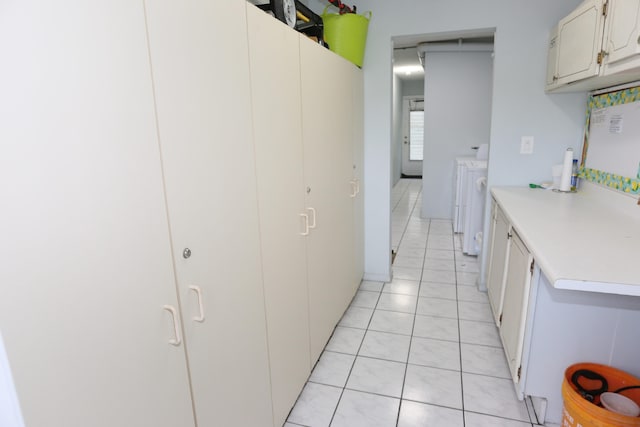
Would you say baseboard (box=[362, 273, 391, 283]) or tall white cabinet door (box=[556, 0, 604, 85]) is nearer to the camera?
tall white cabinet door (box=[556, 0, 604, 85])

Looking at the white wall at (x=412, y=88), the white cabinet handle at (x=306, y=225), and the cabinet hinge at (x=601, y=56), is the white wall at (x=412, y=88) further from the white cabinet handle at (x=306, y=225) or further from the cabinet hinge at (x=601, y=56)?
the white cabinet handle at (x=306, y=225)

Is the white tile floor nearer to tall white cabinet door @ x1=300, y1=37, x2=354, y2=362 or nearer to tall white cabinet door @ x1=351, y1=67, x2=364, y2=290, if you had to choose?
tall white cabinet door @ x1=300, y1=37, x2=354, y2=362

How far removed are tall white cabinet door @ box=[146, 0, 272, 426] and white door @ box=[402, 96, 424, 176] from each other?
8535 millimetres

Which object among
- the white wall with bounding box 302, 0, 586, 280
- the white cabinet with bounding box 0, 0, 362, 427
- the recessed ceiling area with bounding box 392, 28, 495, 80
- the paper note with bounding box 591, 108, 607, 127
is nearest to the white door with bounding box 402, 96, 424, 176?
the recessed ceiling area with bounding box 392, 28, 495, 80

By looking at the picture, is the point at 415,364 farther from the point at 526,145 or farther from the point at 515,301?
the point at 526,145

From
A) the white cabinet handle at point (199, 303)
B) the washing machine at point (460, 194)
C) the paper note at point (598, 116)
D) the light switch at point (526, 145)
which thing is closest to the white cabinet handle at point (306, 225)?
the white cabinet handle at point (199, 303)

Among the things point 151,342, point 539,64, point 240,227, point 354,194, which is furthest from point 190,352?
point 539,64

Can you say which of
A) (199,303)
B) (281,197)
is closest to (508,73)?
(281,197)

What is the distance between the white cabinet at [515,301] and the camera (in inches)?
72.0

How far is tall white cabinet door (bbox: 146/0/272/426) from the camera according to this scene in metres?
1.00

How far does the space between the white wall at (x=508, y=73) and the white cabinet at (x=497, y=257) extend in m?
0.45

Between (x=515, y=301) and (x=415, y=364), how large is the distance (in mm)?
722

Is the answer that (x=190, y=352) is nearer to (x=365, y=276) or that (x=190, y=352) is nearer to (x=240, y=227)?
(x=240, y=227)

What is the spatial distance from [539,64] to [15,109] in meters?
3.17
